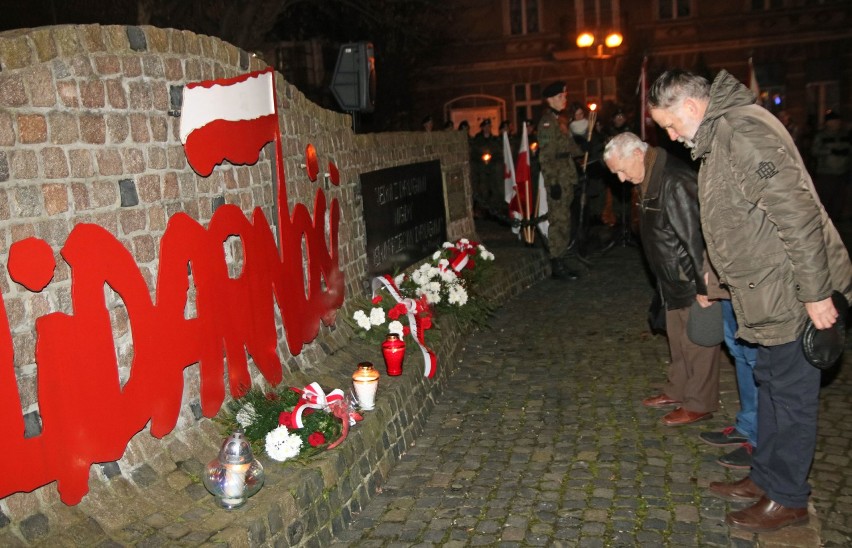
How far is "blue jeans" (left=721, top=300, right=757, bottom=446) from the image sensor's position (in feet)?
17.3

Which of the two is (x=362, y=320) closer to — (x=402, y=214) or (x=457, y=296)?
(x=457, y=296)

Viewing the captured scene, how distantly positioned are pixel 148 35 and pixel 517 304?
6.71 metres

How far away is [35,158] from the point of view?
12.2 ft

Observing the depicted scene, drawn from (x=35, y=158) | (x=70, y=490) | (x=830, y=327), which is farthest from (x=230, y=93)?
(x=830, y=327)

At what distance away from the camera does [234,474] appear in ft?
13.5

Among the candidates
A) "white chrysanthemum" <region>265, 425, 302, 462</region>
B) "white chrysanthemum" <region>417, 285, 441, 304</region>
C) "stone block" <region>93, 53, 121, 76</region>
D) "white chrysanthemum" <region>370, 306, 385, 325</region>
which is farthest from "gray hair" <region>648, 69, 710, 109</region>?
"white chrysanthemum" <region>417, 285, 441, 304</region>

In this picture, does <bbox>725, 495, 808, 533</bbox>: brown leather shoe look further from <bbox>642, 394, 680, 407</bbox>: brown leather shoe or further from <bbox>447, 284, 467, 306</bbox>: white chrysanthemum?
<bbox>447, 284, 467, 306</bbox>: white chrysanthemum

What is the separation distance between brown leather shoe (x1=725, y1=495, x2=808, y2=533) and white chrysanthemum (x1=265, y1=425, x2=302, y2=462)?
7.70 feet

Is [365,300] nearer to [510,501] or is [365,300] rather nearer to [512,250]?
[510,501]

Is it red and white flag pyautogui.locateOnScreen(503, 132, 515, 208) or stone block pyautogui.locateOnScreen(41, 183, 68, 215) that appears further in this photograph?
red and white flag pyautogui.locateOnScreen(503, 132, 515, 208)

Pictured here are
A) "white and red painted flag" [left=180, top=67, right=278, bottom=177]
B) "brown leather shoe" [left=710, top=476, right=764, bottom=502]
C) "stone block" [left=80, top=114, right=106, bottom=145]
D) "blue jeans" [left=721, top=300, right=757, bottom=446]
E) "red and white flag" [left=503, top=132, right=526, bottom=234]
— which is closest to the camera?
"stone block" [left=80, top=114, right=106, bottom=145]

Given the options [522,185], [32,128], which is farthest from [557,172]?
[32,128]

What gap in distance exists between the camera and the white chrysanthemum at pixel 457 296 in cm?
830

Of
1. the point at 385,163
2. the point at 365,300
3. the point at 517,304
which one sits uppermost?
the point at 385,163
